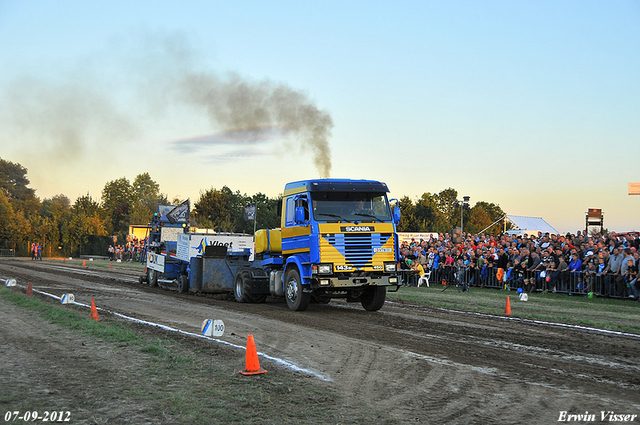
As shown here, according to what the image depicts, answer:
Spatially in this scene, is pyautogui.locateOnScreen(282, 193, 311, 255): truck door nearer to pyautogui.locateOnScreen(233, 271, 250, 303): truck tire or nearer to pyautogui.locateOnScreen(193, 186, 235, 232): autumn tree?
pyautogui.locateOnScreen(233, 271, 250, 303): truck tire

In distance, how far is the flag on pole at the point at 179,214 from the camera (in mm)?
27031

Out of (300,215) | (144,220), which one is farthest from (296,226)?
(144,220)

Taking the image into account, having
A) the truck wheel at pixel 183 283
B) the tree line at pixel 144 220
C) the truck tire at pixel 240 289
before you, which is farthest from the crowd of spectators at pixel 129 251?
the truck tire at pixel 240 289

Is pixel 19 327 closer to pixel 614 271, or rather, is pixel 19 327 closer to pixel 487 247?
pixel 614 271

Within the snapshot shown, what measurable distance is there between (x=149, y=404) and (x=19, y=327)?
7.06 metres

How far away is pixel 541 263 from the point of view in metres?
23.1

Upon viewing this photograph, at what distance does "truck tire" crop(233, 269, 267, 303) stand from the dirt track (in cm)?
246

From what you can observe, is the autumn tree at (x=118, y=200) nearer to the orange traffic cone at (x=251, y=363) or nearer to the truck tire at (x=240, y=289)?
the truck tire at (x=240, y=289)

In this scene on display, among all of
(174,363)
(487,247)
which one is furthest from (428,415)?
(487,247)

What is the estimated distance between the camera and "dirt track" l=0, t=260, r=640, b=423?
253 inches

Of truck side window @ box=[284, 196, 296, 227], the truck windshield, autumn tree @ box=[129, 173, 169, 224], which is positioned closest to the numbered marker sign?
the truck windshield

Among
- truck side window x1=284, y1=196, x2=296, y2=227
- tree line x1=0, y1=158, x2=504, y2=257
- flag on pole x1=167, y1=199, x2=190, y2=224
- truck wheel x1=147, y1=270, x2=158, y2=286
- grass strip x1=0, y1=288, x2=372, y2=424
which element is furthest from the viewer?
tree line x1=0, y1=158, x2=504, y2=257

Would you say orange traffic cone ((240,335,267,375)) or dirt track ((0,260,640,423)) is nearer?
dirt track ((0,260,640,423))

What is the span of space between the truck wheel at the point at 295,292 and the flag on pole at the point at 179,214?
12.2 meters
